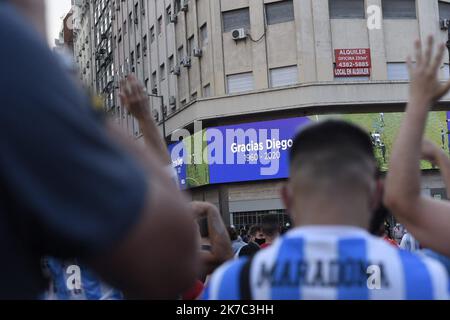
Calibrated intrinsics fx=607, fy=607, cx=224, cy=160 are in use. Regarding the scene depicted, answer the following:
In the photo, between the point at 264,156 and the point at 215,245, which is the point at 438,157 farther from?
the point at 264,156

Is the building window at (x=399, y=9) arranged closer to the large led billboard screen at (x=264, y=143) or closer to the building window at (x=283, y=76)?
the large led billboard screen at (x=264, y=143)

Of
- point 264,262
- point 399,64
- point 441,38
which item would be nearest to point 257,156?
point 399,64

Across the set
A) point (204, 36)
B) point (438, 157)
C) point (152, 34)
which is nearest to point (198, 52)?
point (204, 36)

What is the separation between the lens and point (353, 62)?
29.4 meters

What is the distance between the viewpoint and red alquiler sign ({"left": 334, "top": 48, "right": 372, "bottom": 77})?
2933 centimetres

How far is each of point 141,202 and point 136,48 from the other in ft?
144

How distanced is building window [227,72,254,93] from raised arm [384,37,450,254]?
28.3 meters

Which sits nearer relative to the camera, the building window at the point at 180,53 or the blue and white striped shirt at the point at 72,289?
the blue and white striped shirt at the point at 72,289

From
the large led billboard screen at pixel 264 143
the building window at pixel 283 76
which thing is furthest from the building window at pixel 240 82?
the large led billboard screen at pixel 264 143

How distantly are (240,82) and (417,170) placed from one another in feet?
95.0

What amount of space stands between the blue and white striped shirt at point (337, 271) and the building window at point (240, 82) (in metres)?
28.9

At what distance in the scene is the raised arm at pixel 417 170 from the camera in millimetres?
2170

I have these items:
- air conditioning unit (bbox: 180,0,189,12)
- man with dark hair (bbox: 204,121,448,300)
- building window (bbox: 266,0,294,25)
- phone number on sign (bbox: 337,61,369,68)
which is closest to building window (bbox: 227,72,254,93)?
building window (bbox: 266,0,294,25)

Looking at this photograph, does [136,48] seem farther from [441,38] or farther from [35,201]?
[35,201]
